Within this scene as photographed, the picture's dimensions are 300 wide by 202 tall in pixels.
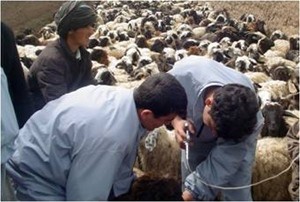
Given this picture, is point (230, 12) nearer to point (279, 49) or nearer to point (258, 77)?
point (279, 49)

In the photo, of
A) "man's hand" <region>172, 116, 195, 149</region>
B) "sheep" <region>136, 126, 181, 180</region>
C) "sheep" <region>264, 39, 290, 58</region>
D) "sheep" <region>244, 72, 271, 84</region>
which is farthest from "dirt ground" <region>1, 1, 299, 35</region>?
"man's hand" <region>172, 116, 195, 149</region>

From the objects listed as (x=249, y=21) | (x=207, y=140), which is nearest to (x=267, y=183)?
(x=207, y=140)

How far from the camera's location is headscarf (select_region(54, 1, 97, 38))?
156 inches

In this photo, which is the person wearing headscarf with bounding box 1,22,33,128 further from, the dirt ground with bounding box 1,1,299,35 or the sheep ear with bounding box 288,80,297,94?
the dirt ground with bounding box 1,1,299,35

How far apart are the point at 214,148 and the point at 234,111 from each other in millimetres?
627

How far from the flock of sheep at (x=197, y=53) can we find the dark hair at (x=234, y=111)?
38.2 inches

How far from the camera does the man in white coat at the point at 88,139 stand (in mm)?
2553

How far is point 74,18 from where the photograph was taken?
3959 mm

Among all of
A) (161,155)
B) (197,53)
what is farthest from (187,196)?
(197,53)

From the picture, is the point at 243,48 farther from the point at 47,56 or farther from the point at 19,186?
the point at 19,186

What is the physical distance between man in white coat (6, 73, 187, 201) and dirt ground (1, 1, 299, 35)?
9101 millimetres

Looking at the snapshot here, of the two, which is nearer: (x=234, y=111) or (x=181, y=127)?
(x=234, y=111)

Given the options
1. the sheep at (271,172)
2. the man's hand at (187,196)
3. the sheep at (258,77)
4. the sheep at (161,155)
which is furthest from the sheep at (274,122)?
the man's hand at (187,196)

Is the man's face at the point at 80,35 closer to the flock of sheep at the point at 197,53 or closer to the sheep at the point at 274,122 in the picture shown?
the flock of sheep at the point at 197,53
